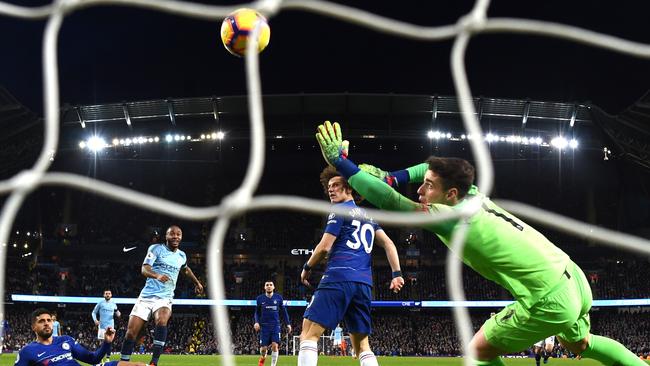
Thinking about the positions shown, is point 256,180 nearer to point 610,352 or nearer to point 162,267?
point 610,352

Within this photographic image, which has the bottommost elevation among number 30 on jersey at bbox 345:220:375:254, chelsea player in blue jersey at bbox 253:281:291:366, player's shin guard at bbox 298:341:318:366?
chelsea player in blue jersey at bbox 253:281:291:366

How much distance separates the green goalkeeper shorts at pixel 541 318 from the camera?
3.47 metres

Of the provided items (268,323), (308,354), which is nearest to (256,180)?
(308,354)

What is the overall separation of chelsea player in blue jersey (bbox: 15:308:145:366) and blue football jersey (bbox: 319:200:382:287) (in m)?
2.08

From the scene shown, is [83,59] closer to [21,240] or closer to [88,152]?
[88,152]

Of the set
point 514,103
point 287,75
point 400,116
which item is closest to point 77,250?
point 287,75

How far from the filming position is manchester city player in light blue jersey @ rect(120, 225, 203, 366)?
7.02m

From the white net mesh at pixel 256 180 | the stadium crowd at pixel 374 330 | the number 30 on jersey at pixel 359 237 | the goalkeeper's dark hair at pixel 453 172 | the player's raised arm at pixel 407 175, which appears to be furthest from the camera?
the stadium crowd at pixel 374 330

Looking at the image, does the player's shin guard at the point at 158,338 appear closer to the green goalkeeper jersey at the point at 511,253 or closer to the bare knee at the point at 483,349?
the bare knee at the point at 483,349

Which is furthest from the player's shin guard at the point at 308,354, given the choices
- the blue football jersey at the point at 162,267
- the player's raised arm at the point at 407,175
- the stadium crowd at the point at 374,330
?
the stadium crowd at the point at 374,330

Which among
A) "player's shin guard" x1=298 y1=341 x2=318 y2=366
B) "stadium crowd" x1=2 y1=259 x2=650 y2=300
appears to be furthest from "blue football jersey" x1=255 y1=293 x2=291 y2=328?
"stadium crowd" x1=2 y1=259 x2=650 y2=300

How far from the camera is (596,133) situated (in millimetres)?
28703

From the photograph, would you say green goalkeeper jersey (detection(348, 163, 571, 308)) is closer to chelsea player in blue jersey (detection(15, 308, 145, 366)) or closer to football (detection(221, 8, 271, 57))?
football (detection(221, 8, 271, 57))

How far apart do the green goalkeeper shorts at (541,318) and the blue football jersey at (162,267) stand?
4.64 meters
